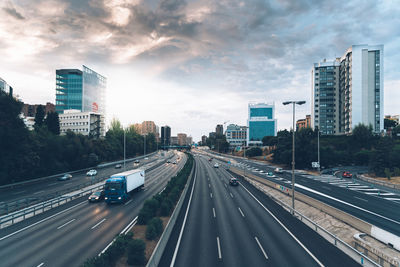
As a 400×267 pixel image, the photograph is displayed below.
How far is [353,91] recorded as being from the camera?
9781 cm

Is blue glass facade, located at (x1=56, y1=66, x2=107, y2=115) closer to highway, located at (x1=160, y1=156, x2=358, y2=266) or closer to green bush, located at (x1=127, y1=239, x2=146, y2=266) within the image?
highway, located at (x1=160, y1=156, x2=358, y2=266)

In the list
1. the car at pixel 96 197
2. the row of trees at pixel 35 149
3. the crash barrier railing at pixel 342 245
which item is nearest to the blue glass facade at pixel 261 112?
the row of trees at pixel 35 149

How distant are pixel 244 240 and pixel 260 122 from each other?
169781mm

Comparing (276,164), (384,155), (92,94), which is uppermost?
(92,94)

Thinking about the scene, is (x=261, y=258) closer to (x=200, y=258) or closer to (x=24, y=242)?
(x=200, y=258)

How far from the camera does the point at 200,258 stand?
1374cm

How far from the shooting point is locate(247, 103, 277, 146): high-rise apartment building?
174 metres

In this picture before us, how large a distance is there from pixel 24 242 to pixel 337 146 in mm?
98855

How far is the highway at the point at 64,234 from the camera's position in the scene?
553 inches

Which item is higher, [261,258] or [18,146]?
[18,146]

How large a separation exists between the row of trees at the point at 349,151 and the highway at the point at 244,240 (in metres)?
42.8

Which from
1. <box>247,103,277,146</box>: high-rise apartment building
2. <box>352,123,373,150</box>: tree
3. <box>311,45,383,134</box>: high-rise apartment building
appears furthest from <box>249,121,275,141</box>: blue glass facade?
<box>352,123,373,150</box>: tree

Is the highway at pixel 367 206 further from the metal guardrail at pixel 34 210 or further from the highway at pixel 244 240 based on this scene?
the metal guardrail at pixel 34 210

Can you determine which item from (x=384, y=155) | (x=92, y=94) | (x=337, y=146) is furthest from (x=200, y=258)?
(x=92, y=94)
